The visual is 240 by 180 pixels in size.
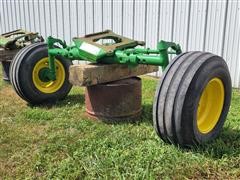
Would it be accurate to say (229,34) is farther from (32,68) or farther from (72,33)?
(72,33)

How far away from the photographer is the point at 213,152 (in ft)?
10.1

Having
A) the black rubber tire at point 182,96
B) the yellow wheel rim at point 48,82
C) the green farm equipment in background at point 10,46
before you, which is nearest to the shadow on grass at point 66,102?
the yellow wheel rim at point 48,82

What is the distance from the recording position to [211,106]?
11.3 feet

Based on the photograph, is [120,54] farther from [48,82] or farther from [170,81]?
[48,82]

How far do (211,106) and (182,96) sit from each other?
27.7 inches

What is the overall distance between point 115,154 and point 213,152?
83 centimetres

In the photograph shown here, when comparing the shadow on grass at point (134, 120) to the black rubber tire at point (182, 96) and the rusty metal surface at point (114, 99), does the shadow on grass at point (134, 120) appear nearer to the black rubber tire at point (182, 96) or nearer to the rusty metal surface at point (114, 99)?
the rusty metal surface at point (114, 99)

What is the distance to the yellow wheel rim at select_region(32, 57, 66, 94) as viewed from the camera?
4.82 meters

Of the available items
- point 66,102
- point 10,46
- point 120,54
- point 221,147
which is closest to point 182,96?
point 221,147

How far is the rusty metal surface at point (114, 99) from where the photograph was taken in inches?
158

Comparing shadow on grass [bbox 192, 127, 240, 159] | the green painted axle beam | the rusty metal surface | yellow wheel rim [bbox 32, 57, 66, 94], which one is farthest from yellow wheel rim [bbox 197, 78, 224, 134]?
yellow wheel rim [bbox 32, 57, 66, 94]

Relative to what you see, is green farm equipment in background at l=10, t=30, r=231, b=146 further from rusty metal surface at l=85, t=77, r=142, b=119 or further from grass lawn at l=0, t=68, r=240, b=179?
rusty metal surface at l=85, t=77, r=142, b=119

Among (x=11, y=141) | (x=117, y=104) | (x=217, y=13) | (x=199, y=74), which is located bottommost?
(x=11, y=141)

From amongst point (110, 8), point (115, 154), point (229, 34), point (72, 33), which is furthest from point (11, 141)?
point (72, 33)
